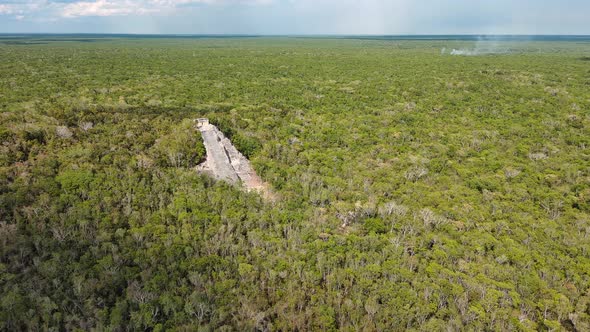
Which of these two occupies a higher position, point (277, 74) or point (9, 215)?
point (277, 74)

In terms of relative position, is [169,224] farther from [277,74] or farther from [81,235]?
[277,74]

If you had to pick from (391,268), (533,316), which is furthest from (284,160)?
(533,316)

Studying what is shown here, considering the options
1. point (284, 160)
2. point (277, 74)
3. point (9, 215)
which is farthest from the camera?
point (277, 74)

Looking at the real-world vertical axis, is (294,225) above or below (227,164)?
below

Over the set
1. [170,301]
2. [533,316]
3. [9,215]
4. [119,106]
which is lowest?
[533,316]

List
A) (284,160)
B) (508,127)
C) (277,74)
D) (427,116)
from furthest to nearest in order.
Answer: (277,74) → (427,116) → (508,127) → (284,160)

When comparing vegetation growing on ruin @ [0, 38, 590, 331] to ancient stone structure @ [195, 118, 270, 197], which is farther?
ancient stone structure @ [195, 118, 270, 197]

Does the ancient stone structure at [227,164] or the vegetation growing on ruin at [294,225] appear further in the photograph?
the ancient stone structure at [227,164]

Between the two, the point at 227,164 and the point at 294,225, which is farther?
the point at 227,164
